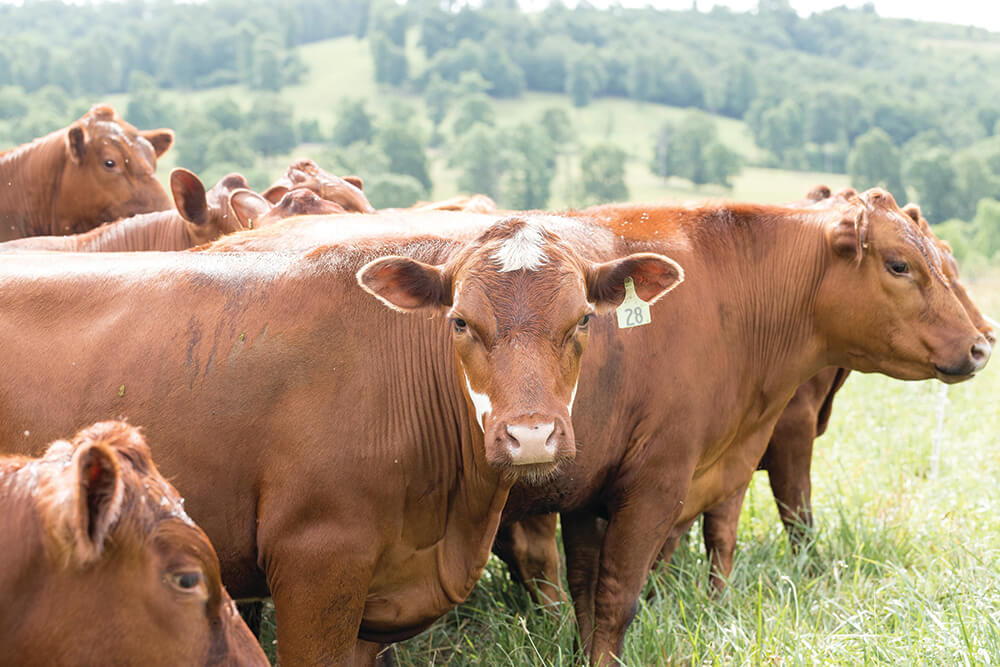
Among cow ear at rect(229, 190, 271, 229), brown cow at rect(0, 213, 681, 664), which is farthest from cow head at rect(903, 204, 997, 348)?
cow ear at rect(229, 190, 271, 229)

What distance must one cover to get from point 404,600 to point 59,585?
2.04 meters

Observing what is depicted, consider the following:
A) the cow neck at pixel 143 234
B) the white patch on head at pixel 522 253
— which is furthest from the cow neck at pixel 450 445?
the cow neck at pixel 143 234

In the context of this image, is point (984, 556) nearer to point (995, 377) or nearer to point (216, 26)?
point (995, 377)

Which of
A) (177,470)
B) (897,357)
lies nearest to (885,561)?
(897,357)

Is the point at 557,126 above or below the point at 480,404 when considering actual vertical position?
below

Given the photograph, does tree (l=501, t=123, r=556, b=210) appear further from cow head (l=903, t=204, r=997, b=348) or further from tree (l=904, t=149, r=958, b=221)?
cow head (l=903, t=204, r=997, b=348)

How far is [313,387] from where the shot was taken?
4.17 metres

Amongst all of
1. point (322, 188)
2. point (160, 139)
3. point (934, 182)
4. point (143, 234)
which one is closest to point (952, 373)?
point (322, 188)

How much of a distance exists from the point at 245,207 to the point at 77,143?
2150mm

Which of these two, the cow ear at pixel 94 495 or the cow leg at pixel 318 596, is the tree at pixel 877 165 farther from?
the cow ear at pixel 94 495

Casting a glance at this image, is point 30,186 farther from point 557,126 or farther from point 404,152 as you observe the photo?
point 557,126

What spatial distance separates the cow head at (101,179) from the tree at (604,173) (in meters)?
80.9

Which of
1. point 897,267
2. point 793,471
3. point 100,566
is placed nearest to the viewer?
point 100,566

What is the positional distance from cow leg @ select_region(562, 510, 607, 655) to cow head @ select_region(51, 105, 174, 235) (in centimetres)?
465
